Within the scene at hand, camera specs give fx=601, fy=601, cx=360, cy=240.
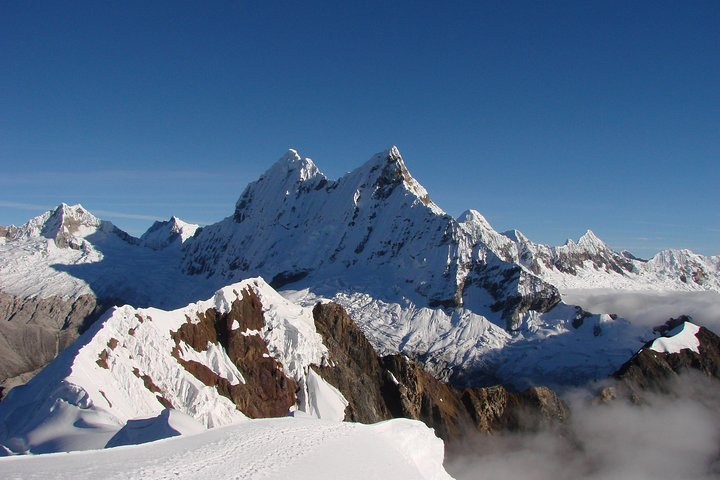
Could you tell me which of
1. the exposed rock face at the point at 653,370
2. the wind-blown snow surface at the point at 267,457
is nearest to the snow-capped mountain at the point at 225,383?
the wind-blown snow surface at the point at 267,457

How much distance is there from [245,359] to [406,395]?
1842 inches

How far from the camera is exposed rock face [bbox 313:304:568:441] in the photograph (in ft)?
418

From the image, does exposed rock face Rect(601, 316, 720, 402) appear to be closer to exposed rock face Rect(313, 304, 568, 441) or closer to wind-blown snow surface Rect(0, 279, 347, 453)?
exposed rock face Rect(313, 304, 568, 441)

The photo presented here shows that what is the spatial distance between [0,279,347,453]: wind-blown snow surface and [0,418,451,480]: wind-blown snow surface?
1362 cm

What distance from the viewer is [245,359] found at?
349ft

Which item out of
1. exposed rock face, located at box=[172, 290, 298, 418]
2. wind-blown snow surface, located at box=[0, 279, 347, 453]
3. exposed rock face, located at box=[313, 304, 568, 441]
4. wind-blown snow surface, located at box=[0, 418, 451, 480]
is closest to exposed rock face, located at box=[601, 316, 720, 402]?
exposed rock face, located at box=[313, 304, 568, 441]

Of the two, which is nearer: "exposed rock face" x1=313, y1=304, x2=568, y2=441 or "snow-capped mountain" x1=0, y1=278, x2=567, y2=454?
"snow-capped mountain" x1=0, y1=278, x2=567, y2=454

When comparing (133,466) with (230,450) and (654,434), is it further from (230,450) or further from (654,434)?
(654,434)

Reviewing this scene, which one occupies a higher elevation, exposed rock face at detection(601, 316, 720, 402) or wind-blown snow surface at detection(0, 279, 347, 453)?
wind-blown snow surface at detection(0, 279, 347, 453)

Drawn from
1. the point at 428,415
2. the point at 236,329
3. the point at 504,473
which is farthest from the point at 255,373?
the point at 504,473

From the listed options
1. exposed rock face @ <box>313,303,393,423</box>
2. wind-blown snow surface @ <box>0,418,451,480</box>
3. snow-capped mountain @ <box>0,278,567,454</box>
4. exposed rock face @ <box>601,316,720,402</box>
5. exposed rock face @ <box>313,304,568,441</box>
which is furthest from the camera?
exposed rock face @ <box>601,316,720,402</box>

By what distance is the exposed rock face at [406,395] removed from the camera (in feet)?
418

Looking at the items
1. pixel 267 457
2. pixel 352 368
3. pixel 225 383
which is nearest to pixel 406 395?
pixel 352 368

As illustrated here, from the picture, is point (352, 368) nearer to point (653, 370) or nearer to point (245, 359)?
point (245, 359)
